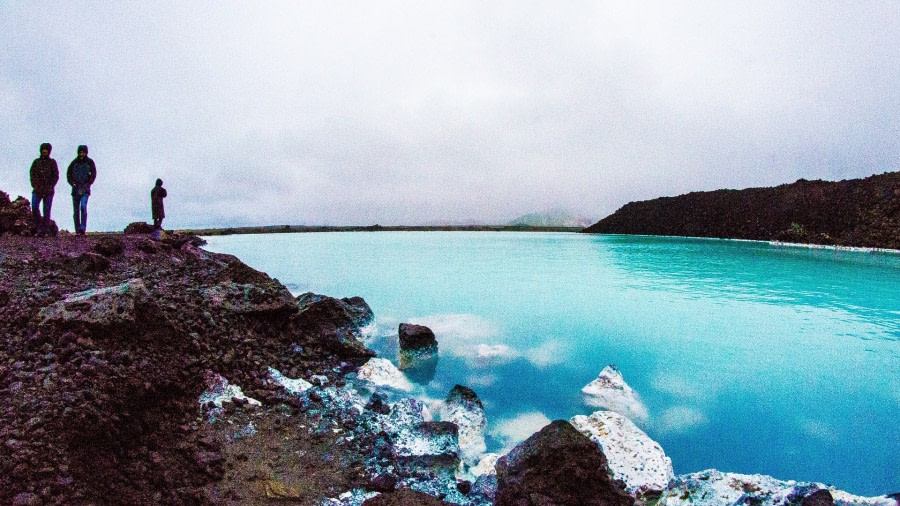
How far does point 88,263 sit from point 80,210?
3.38m

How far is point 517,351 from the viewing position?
11.6 metres

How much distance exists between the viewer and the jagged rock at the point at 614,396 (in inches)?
314

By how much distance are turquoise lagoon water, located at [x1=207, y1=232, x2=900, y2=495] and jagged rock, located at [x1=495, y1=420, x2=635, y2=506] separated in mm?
2326

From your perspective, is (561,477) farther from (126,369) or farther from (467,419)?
(126,369)

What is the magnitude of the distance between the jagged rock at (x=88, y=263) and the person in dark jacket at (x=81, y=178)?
108 inches

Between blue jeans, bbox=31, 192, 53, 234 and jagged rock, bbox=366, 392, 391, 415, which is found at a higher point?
blue jeans, bbox=31, 192, 53, 234

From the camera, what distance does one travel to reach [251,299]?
895cm

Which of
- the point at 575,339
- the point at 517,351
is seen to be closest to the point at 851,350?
the point at 575,339

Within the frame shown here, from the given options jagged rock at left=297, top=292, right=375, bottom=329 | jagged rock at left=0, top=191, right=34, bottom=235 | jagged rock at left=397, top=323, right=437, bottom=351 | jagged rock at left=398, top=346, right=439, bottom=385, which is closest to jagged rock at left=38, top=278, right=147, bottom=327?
jagged rock at left=297, top=292, right=375, bottom=329

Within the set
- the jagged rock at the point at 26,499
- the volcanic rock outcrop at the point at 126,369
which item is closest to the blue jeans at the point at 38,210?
the volcanic rock outcrop at the point at 126,369

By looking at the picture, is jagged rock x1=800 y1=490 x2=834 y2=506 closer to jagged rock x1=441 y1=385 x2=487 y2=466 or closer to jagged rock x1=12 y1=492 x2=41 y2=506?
jagged rock x1=441 y1=385 x2=487 y2=466

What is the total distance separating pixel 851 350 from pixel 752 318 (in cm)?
384

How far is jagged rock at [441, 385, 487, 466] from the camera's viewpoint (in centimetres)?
636

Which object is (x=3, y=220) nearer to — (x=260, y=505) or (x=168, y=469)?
(x=168, y=469)
